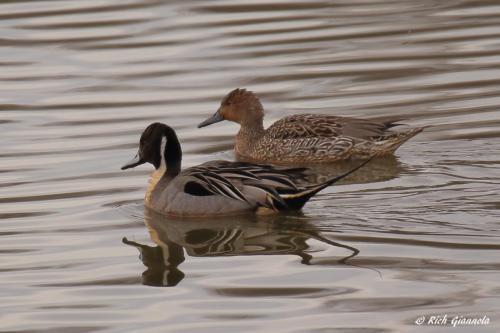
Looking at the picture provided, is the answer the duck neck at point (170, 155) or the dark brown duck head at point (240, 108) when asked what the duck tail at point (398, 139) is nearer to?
the dark brown duck head at point (240, 108)

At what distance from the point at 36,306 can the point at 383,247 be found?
84.9 inches

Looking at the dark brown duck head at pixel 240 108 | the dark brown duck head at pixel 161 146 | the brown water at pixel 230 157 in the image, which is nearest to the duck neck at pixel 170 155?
the dark brown duck head at pixel 161 146

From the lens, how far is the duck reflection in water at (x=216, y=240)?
357 inches

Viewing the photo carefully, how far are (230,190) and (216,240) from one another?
→ 0.73 m

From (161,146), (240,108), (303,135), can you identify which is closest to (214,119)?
(240,108)

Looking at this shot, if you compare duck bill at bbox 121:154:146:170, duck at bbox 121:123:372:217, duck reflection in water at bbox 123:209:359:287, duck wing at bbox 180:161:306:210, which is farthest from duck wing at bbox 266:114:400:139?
duck reflection in water at bbox 123:209:359:287

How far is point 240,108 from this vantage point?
1312 centimetres

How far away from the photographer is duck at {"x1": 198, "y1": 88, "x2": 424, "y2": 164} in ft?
40.5

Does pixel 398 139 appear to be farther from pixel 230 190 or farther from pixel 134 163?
pixel 134 163

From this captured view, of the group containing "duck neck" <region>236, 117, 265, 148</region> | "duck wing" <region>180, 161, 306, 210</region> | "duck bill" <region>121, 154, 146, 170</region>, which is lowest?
"duck neck" <region>236, 117, 265, 148</region>

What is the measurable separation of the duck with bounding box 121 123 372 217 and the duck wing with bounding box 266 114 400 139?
170 centimetres

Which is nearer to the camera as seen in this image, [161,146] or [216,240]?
[216,240]

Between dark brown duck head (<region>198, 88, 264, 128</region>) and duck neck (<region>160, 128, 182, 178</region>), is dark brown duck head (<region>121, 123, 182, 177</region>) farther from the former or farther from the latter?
dark brown duck head (<region>198, 88, 264, 128</region>)

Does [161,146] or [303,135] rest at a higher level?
[161,146]
